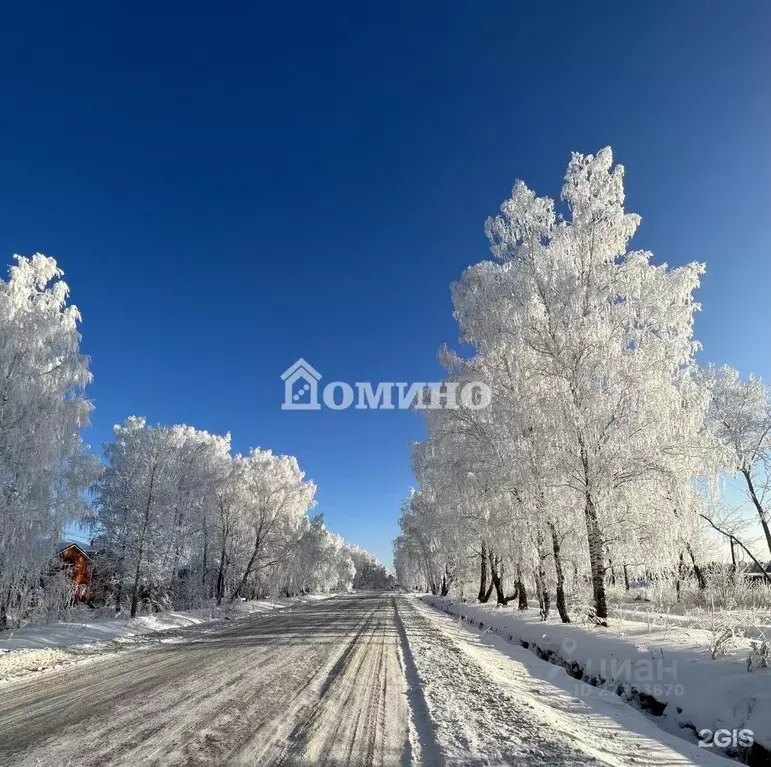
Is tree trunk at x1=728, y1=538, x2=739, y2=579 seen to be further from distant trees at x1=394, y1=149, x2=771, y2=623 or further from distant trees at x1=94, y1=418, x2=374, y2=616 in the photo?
distant trees at x1=94, y1=418, x2=374, y2=616

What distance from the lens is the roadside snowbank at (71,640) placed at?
9273mm

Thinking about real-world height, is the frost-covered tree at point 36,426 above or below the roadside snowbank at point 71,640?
above

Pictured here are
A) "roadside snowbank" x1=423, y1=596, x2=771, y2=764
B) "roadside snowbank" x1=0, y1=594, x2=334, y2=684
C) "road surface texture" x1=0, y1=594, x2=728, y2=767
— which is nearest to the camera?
"road surface texture" x1=0, y1=594, x2=728, y2=767

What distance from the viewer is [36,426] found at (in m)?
12.1

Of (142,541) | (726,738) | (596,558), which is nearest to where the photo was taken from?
(726,738)

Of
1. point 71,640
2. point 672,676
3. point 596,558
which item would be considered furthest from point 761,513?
point 71,640

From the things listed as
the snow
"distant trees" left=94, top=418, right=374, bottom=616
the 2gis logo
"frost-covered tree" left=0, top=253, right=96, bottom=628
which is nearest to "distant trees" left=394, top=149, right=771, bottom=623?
the snow

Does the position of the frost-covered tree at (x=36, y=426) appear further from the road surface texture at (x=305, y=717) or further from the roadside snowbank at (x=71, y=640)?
the road surface texture at (x=305, y=717)

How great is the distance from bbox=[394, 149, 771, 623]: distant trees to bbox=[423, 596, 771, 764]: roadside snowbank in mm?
2012

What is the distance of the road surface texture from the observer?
4.26 meters

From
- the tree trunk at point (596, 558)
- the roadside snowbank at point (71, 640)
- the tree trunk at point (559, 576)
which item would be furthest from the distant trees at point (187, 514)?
the tree trunk at point (596, 558)

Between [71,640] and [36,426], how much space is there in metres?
6.24

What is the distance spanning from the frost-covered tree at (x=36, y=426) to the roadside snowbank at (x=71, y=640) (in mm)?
1186

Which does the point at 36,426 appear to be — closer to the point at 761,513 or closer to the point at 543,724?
the point at 543,724
